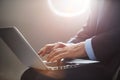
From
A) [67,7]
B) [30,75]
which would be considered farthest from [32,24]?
[30,75]

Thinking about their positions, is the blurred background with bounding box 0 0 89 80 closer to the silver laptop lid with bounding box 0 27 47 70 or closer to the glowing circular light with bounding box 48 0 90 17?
the glowing circular light with bounding box 48 0 90 17

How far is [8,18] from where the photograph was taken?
2.08 m

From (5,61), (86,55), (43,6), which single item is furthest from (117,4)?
(5,61)

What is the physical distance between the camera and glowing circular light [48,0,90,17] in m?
2.04

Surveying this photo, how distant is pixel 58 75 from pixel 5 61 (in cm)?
150

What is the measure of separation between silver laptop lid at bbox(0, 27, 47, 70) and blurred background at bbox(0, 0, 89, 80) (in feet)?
4.56

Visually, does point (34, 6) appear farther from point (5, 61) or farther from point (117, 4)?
point (117, 4)

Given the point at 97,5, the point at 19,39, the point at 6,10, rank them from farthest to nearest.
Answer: the point at 6,10
the point at 97,5
the point at 19,39

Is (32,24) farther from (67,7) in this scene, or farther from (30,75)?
(30,75)

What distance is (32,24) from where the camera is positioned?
6.96 ft

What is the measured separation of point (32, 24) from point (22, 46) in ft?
4.77

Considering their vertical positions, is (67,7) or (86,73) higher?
(86,73)

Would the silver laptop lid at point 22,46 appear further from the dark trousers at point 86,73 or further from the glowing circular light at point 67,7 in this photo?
the glowing circular light at point 67,7

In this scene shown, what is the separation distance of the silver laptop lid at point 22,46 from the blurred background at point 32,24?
1.39 m
